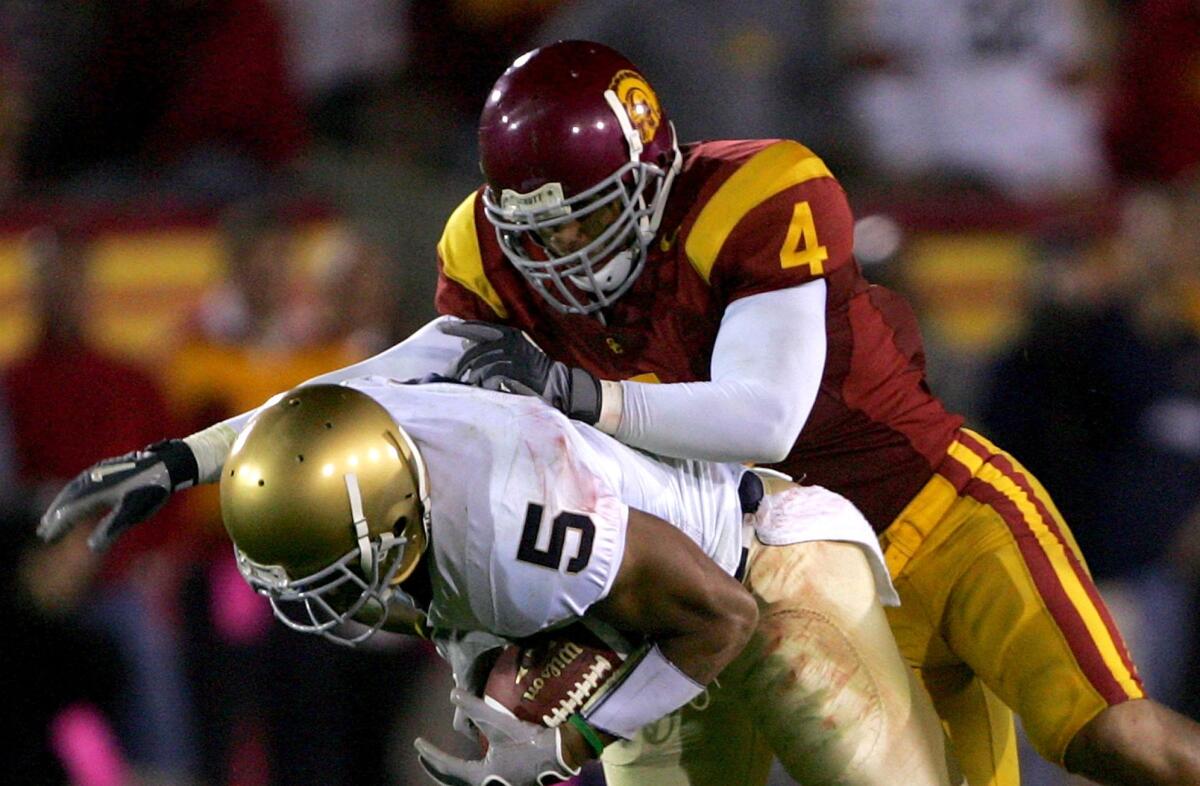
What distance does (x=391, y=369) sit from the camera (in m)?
3.10

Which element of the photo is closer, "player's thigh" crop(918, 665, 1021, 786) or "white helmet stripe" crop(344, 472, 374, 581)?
"white helmet stripe" crop(344, 472, 374, 581)

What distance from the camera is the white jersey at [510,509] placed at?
99.1 inches

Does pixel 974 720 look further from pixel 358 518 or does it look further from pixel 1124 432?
pixel 1124 432

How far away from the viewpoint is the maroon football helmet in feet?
9.52

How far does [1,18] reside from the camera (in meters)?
5.74

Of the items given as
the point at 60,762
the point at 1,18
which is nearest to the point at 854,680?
the point at 60,762

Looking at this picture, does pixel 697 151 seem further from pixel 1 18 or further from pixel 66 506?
pixel 1 18

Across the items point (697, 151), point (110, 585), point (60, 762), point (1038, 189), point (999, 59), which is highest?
point (697, 151)

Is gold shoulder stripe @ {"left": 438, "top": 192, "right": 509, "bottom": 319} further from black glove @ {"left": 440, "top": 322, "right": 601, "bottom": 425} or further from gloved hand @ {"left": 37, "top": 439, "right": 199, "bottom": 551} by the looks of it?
gloved hand @ {"left": 37, "top": 439, "right": 199, "bottom": 551}

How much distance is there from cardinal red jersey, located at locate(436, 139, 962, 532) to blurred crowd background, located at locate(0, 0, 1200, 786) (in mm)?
1314

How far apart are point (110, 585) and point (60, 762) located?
1.37 ft

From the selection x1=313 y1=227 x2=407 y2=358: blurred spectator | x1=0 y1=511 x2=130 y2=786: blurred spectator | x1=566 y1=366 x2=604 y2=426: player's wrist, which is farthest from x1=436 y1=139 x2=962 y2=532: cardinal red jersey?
x1=0 y1=511 x2=130 y2=786: blurred spectator

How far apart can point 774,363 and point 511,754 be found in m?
0.66

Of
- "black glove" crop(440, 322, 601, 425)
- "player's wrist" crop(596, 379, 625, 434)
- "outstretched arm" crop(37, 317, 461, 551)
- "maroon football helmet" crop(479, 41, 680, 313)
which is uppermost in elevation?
"maroon football helmet" crop(479, 41, 680, 313)
